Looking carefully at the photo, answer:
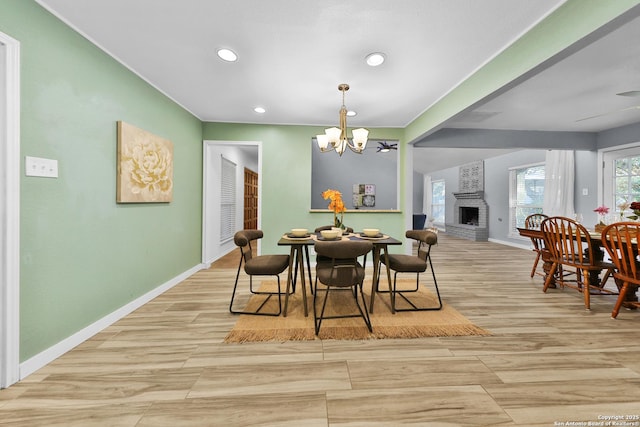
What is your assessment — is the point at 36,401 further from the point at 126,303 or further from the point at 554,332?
the point at 554,332

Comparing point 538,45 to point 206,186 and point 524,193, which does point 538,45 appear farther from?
point 524,193

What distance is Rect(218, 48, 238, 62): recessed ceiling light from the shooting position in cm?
231

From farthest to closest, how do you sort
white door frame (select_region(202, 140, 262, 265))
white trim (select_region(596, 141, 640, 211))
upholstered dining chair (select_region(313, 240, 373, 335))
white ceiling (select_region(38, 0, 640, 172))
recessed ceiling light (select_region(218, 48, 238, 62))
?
white trim (select_region(596, 141, 640, 211)) < white door frame (select_region(202, 140, 262, 265)) < recessed ceiling light (select_region(218, 48, 238, 62)) < upholstered dining chair (select_region(313, 240, 373, 335)) < white ceiling (select_region(38, 0, 640, 172))

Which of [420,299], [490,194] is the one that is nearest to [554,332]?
[420,299]

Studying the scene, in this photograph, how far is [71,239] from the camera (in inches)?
77.2

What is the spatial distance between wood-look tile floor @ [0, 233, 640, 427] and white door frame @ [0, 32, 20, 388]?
0.83ft

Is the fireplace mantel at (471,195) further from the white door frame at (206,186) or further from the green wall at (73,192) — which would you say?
the green wall at (73,192)

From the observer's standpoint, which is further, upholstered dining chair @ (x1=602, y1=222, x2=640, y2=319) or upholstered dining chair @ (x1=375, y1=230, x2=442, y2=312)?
upholstered dining chair @ (x1=375, y1=230, x2=442, y2=312)

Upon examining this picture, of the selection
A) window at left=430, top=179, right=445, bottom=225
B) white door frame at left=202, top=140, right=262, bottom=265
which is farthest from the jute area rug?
window at left=430, top=179, right=445, bottom=225

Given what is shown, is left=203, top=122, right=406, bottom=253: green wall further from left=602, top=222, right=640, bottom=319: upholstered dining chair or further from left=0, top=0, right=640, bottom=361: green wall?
left=602, top=222, right=640, bottom=319: upholstered dining chair

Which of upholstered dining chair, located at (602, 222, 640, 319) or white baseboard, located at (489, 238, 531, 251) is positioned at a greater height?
upholstered dining chair, located at (602, 222, 640, 319)

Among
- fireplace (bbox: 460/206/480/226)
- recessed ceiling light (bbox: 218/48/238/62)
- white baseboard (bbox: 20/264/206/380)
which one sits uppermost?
recessed ceiling light (bbox: 218/48/238/62)

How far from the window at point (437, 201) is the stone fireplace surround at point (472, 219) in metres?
1.11

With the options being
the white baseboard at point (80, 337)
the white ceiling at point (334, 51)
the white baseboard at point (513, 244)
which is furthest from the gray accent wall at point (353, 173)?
the white baseboard at point (80, 337)
